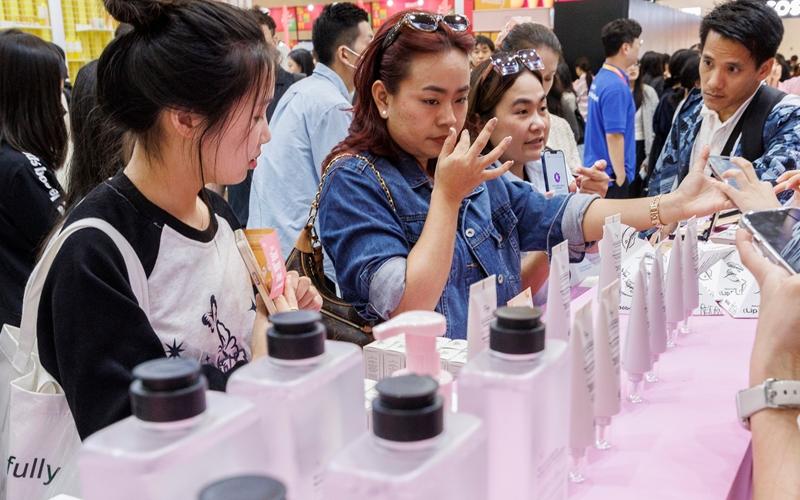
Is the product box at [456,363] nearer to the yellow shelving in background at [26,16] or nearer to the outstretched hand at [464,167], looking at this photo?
the outstretched hand at [464,167]

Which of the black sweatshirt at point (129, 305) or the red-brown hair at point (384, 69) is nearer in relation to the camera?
the black sweatshirt at point (129, 305)

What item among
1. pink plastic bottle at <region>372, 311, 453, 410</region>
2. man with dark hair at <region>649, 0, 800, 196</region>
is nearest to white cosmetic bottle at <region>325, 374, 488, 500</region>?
pink plastic bottle at <region>372, 311, 453, 410</region>

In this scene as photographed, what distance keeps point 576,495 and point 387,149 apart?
A: 3.08ft

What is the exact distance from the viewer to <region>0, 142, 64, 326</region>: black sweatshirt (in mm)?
2363

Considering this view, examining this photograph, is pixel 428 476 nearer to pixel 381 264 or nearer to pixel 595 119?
pixel 381 264

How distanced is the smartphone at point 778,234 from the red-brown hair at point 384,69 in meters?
0.76

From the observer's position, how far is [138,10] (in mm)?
1185

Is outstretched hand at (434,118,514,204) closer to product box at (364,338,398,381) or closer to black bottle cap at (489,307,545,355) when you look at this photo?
product box at (364,338,398,381)

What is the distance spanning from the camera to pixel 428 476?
51 centimetres

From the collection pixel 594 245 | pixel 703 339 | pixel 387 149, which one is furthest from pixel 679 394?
pixel 387 149

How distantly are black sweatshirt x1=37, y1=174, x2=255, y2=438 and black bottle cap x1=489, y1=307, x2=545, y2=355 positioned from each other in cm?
61

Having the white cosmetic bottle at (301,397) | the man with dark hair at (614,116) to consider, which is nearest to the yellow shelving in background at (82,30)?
the man with dark hair at (614,116)

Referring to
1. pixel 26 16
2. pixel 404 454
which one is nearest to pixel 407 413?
pixel 404 454

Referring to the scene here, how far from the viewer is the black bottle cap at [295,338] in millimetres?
636
